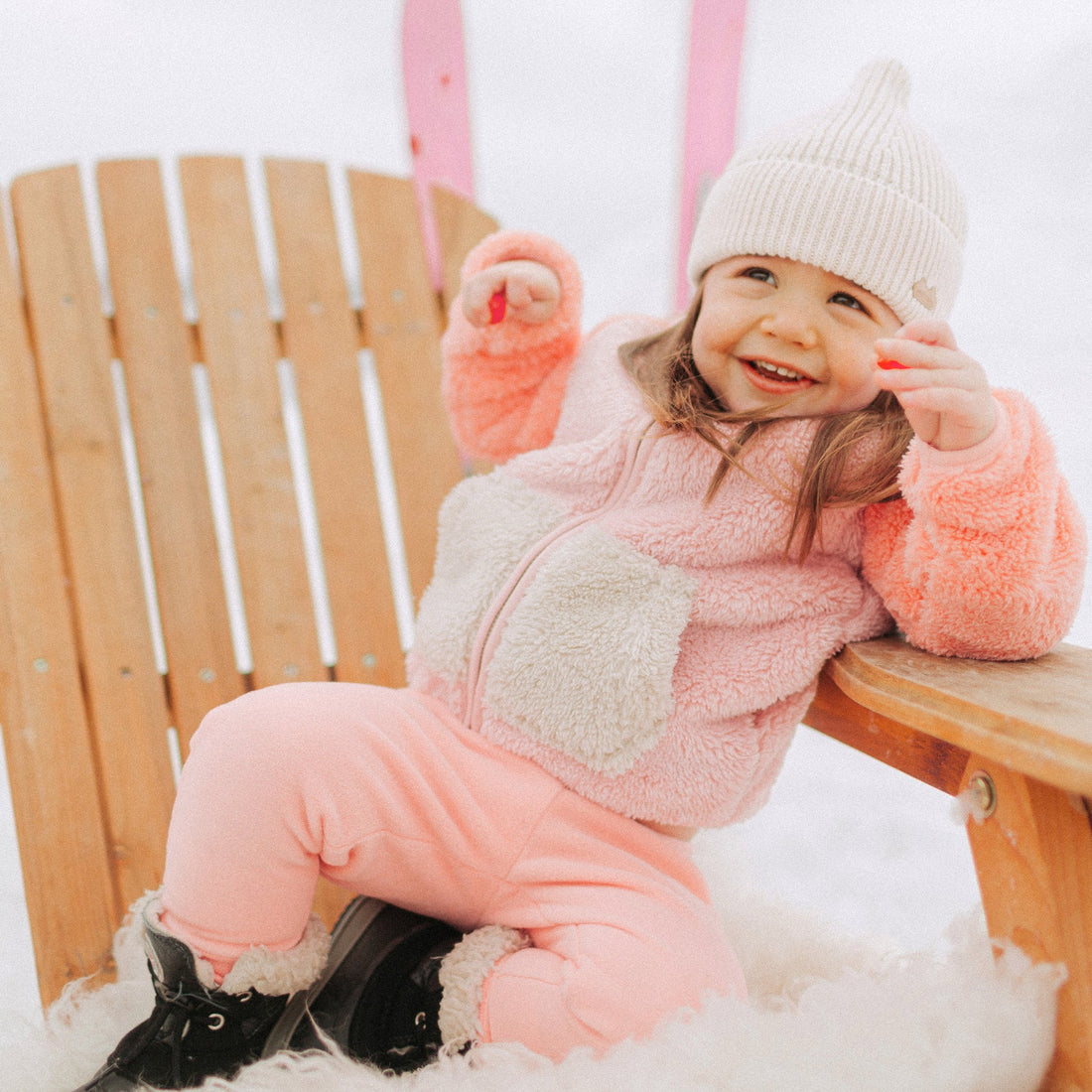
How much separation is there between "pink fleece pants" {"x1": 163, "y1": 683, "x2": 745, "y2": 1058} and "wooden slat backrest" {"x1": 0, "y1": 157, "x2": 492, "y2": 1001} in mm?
402

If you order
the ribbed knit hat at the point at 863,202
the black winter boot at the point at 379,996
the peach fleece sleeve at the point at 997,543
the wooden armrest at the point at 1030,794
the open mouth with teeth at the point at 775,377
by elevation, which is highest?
the ribbed knit hat at the point at 863,202

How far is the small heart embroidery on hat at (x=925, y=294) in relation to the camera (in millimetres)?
878

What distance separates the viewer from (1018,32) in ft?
4.77

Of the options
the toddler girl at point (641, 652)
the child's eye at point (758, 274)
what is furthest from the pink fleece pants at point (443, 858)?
the child's eye at point (758, 274)

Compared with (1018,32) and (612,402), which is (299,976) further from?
(1018,32)

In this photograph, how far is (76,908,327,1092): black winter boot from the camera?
0.71 metres

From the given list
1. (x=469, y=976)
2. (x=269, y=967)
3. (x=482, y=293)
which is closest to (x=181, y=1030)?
(x=269, y=967)

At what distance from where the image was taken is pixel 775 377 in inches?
34.9

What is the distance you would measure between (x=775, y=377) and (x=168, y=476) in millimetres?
767

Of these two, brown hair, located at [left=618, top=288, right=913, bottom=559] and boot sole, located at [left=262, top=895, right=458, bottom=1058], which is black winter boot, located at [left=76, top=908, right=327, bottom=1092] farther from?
brown hair, located at [left=618, top=288, right=913, bottom=559]

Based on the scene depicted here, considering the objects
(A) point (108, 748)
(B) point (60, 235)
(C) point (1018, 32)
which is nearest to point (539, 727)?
(A) point (108, 748)

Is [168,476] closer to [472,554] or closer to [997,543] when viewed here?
[472,554]

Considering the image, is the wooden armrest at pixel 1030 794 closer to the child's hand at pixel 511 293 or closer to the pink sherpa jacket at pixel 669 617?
the pink sherpa jacket at pixel 669 617

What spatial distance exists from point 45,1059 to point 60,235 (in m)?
0.94
